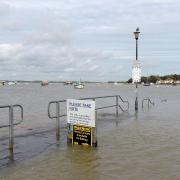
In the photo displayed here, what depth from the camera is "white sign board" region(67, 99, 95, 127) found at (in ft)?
36.6

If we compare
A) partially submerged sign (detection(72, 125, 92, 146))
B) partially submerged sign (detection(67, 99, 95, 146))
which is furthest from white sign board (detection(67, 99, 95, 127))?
partially submerged sign (detection(72, 125, 92, 146))

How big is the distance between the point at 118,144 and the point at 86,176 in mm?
3713

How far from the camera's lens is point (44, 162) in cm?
970

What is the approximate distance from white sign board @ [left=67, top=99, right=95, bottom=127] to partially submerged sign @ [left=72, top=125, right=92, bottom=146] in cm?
15

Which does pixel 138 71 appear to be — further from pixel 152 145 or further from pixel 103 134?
pixel 152 145

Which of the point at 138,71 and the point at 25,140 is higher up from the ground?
the point at 138,71

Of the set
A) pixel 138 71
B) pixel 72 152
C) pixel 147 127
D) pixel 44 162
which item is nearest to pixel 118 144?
pixel 72 152

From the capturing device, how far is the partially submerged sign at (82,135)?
11398mm

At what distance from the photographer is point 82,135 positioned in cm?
1158

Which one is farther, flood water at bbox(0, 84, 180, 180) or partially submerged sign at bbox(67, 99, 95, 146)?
partially submerged sign at bbox(67, 99, 95, 146)

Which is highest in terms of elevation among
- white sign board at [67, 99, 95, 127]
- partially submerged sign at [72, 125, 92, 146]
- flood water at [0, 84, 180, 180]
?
white sign board at [67, 99, 95, 127]

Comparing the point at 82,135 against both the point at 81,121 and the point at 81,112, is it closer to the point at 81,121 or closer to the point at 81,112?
the point at 81,121

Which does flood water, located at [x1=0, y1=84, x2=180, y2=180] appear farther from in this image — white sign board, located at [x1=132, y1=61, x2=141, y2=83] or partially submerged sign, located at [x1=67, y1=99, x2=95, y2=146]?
white sign board, located at [x1=132, y1=61, x2=141, y2=83]

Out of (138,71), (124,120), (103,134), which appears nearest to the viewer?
(103,134)
